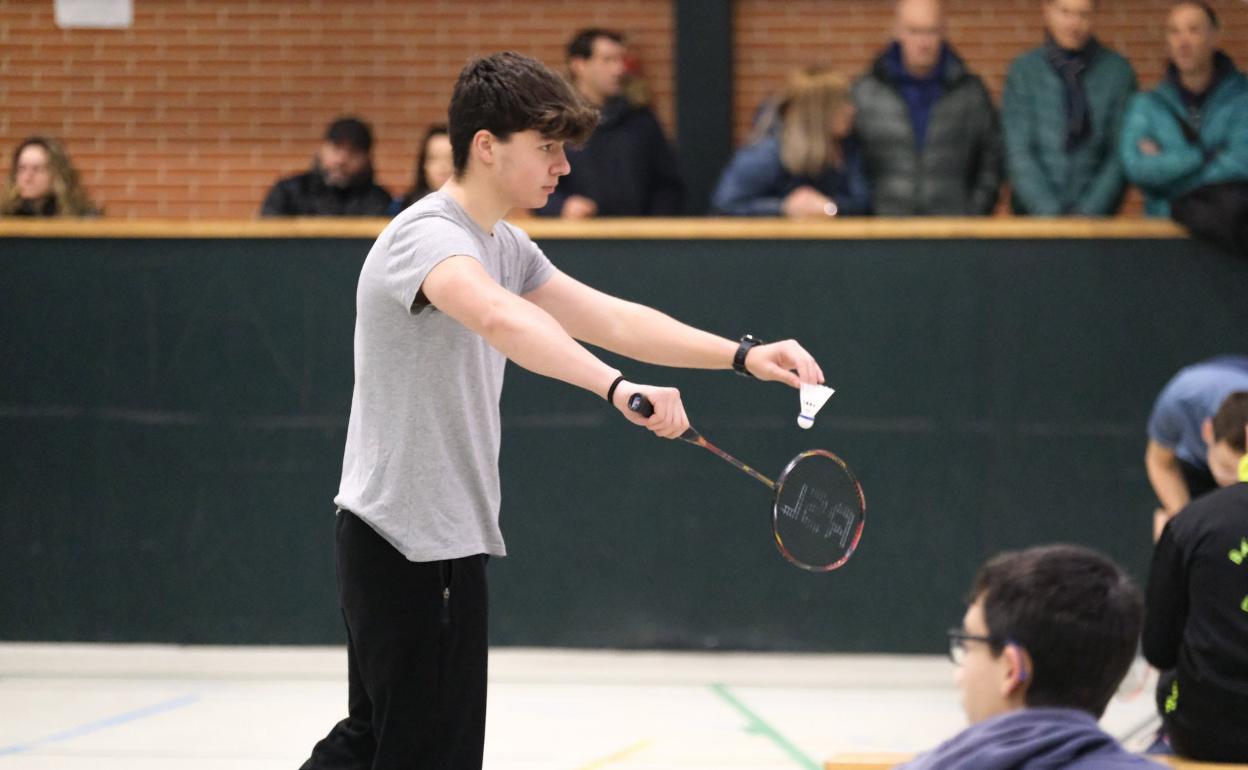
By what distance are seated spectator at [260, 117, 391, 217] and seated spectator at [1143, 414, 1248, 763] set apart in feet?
16.1

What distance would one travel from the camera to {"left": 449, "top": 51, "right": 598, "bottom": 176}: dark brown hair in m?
3.35

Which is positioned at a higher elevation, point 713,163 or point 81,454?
point 713,163

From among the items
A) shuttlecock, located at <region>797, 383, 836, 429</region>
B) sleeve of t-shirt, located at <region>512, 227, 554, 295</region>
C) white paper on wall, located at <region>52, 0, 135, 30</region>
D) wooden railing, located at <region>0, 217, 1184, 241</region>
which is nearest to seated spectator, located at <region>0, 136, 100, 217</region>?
wooden railing, located at <region>0, 217, 1184, 241</region>

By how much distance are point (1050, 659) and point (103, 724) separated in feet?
15.5

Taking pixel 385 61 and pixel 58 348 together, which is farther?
pixel 385 61

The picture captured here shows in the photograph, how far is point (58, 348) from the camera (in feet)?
24.5

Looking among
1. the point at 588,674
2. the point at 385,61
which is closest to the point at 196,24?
the point at 385,61

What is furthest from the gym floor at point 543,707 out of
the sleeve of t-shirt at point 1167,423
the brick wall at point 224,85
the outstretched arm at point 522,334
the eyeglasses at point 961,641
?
the brick wall at point 224,85

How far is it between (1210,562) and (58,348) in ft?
17.9

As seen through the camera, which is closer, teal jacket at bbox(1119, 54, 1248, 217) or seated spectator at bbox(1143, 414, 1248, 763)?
seated spectator at bbox(1143, 414, 1248, 763)

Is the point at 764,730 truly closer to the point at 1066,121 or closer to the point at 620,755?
the point at 620,755

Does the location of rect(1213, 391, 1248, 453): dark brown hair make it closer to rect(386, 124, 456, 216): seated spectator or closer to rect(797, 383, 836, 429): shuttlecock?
rect(797, 383, 836, 429): shuttlecock

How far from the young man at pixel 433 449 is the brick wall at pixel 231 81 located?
6.71 meters

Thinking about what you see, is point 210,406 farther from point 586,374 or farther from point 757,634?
point 586,374
